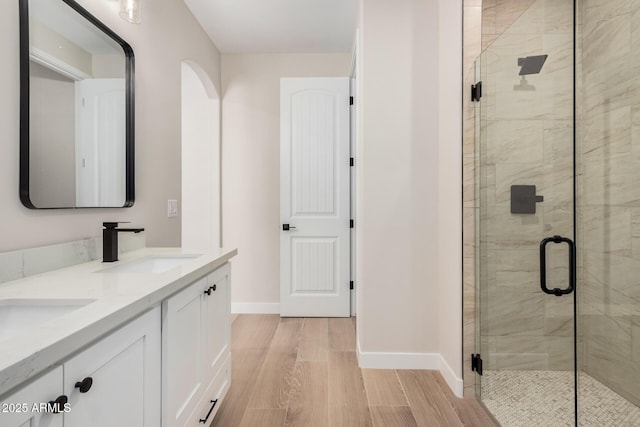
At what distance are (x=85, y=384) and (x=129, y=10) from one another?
175cm

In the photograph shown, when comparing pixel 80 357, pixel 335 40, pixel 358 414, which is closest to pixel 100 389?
pixel 80 357

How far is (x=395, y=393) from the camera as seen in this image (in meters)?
2.04

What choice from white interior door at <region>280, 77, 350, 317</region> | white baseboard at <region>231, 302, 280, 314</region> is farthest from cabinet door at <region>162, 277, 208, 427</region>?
white baseboard at <region>231, 302, 280, 314</region>

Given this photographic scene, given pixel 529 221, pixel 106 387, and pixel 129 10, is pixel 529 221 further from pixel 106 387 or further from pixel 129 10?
pixel 129 10

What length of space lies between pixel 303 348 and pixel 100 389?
2.05m

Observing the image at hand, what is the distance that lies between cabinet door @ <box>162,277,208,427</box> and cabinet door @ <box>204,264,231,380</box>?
71mm

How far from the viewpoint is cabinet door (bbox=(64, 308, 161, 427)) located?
72cm

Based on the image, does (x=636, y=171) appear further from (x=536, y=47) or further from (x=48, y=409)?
(x=48, y=409)

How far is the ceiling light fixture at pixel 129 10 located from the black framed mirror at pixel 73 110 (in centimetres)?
12

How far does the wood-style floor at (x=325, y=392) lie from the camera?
1.78 metres

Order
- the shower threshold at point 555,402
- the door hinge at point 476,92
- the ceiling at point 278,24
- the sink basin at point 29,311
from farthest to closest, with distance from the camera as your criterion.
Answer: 1. the ceiling at point 278,24
2. the door hinge at point 476,92
3. the shower threshold at point 555,402
4. the sink basin at point 29,311

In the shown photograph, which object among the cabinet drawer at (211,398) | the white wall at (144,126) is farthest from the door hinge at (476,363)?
the white wall at (144,126)

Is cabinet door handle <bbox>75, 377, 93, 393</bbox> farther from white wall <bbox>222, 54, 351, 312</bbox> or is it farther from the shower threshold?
white wall <bbox>222, 54, 351, 312</bbox>

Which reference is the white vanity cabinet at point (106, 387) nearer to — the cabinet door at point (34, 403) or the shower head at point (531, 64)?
the cabinet door at point (34, 403)
